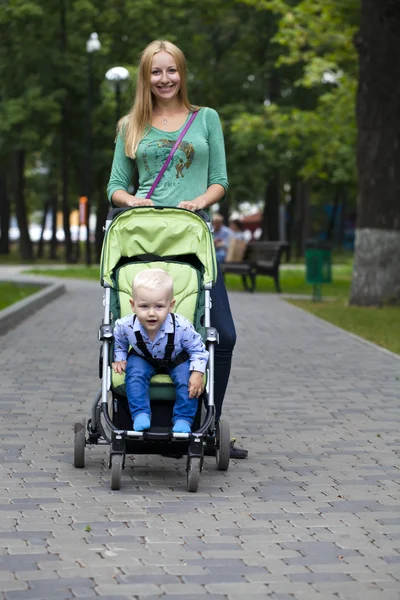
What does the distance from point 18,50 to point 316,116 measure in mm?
15726

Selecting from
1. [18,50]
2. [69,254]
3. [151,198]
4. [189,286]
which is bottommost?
[69,254]

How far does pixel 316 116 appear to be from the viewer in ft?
102

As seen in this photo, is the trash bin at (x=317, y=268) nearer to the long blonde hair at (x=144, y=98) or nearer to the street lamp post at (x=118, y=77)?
the street lamp post at (x=118, y=77)

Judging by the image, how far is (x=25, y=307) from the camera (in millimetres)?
18328

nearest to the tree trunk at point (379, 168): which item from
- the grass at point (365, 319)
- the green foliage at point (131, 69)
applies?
the grass at point (365, 319)

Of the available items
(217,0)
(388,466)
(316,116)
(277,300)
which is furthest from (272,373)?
(217,0)

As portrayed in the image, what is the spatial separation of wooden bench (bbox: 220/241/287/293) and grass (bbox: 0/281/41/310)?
3772mm

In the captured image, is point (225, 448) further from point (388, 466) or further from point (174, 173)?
point (174, 173)

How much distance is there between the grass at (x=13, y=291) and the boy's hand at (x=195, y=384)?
12.5 metres

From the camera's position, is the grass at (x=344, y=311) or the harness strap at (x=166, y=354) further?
the grass at (x=344, y=311)

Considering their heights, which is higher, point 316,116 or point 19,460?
point 316,116

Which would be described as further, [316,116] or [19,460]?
[316,116]

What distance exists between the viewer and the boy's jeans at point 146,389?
6.39 m

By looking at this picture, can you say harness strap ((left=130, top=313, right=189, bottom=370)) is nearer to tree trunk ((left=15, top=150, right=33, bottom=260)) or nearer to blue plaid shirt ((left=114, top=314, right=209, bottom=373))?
blue plaid shirt ((left=114, top=314, right=209, bottom=373))
